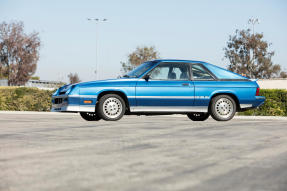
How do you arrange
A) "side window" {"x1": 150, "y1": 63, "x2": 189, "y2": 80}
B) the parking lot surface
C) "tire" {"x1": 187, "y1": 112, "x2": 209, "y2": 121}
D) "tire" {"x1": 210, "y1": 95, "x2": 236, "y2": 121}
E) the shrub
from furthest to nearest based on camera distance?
the shrub
"tire" {"x1": 187, "y1": 112, "x2": 209, "y2": 121}
"tire" {"x1": 210, "y1": 95, "x2": 236, "y2": 121}
"side window" {"x1": 150, "y1": 63, "x2": 189, "y2": 80}
the parking lot surface

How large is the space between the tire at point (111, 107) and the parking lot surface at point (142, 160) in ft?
4.51

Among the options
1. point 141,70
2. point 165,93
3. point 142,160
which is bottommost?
point 142,160

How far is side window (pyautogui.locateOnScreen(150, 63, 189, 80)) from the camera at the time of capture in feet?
42.0

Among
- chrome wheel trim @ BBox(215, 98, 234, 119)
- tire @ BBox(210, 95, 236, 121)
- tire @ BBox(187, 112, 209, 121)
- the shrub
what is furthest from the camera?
the shrub

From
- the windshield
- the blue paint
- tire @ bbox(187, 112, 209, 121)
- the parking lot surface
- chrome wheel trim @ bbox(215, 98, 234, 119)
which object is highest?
the windshield

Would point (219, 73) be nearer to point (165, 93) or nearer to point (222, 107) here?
point (222, 107)

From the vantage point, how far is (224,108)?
527 inches

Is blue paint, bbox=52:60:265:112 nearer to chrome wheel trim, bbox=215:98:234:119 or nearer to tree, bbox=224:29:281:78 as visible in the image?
chrome wheel trim, bbox=215:98:234:119

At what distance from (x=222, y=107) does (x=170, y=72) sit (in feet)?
5.99

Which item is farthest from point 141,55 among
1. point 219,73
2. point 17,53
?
point 219,73

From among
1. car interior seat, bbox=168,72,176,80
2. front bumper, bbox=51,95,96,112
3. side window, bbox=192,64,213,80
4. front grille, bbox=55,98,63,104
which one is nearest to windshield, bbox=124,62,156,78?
car interior seat, bbox=168,72,176,80

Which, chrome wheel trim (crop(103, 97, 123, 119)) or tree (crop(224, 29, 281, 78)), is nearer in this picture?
chrome wheel trim (crop(103, 97, 123, 119))

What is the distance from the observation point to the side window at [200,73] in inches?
520

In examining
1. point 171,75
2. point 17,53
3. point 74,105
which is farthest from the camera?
point 17,53
